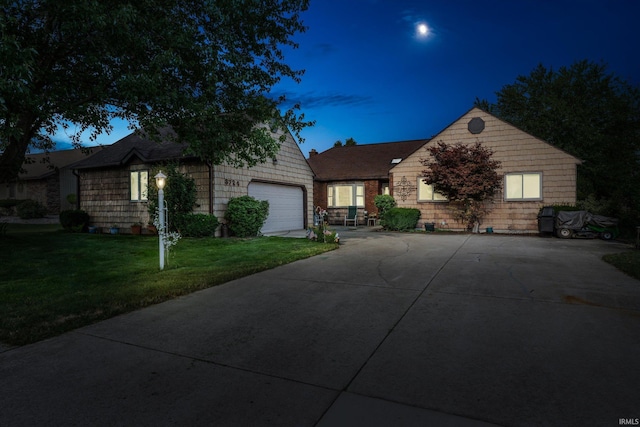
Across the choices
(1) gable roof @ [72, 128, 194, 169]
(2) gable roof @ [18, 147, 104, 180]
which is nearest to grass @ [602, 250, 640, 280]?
(1) gable roof @ [72, 128, 194, 169]

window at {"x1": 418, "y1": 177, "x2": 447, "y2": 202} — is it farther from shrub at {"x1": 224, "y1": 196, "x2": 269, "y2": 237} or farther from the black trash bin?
shrub at {"x1": 224, "y1": 196, "x2": 269, "y2": 237}

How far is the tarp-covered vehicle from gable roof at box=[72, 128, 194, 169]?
14994mm

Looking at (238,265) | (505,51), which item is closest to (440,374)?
(238,265)

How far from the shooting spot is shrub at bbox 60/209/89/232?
15.8 meters

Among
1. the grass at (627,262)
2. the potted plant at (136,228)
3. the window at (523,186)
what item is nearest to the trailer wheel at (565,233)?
the window at (523,186)

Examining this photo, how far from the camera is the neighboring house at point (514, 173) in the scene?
1495 centimetres

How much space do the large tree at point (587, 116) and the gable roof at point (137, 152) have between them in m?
18.4

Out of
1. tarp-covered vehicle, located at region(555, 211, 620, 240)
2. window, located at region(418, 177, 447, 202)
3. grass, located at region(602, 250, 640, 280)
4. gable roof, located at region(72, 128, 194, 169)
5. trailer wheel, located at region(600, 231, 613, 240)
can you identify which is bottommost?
Answer: grass, located at region(602, 250, 640, 280)

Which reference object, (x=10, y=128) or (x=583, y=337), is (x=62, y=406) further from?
(x=10, y=128)

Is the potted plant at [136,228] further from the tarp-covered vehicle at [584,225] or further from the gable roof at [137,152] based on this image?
the tarp-covered vehicle at [584,225]

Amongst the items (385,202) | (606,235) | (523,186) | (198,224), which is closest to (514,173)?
(523,186)

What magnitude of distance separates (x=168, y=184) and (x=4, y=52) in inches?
326

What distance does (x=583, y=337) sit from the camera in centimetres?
329

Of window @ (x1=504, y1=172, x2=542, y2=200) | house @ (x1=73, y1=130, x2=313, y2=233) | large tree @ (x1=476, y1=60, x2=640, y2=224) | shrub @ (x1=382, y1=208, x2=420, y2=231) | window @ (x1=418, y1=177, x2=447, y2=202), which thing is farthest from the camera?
large tree @ (x1=476, y1=60, x2=640, y2=224)
